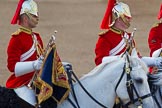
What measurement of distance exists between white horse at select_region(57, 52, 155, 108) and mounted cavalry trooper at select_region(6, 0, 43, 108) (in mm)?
461

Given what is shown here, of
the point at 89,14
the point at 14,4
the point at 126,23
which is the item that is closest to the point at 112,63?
the point at 126,23

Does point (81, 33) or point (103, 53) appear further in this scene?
point (81, 33)

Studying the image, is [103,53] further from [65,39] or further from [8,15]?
[8,15]

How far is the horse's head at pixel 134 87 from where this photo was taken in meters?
7.12

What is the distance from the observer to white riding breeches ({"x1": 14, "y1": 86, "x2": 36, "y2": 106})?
742 cm

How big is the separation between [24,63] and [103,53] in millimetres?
1198

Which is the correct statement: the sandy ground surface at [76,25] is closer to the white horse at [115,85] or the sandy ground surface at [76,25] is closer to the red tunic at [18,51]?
the red tunic at [18,51]

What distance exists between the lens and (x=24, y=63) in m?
7.39

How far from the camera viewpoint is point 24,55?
766 centimetres

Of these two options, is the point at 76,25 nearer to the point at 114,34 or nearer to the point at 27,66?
the point at 114,34

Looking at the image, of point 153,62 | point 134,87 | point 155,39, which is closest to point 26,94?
point 134,87

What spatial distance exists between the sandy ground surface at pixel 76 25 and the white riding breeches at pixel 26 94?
5.26m

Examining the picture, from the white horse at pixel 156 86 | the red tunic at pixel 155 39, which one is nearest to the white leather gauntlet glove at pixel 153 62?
the white horse at pixel 156 86

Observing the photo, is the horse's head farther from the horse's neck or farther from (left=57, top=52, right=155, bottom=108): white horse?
the horse's neck
